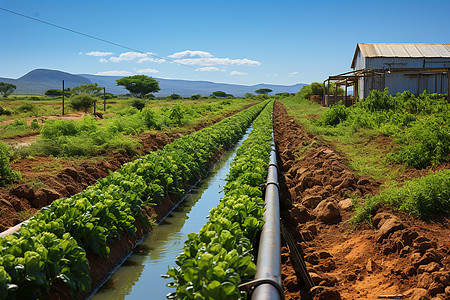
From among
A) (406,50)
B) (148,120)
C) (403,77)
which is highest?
(406,50)

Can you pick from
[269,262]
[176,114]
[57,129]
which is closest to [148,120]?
[176,114]

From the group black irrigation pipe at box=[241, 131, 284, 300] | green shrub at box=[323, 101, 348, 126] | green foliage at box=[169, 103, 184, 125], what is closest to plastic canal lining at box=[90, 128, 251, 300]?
black irrigation pipe at box=[241, 131, 284, 300]

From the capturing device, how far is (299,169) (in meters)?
9.40

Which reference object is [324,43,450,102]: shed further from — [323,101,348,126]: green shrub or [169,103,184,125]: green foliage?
[169,103,184,125]: green foliage

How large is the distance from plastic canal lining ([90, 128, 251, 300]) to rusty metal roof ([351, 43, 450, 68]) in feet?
89.1

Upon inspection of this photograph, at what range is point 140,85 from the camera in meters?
102

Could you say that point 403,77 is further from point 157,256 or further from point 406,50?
point 157,256

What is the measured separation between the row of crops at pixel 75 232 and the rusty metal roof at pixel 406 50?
93.4 feet

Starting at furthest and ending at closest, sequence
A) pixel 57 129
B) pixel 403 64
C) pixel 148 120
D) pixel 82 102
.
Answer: pixel 403 64, pixel 82 102, pixel 148 120, pixel 57 129

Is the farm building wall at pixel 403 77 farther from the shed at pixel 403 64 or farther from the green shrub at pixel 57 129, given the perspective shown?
the green shrub at pixel 57 129

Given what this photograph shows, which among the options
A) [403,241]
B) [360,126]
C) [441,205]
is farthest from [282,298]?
[360,126]

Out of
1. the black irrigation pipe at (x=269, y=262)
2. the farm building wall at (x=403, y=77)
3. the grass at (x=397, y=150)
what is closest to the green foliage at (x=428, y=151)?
the grass at (x=397, y=150)

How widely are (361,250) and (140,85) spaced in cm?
10044

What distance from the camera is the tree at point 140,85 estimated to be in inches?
4006
